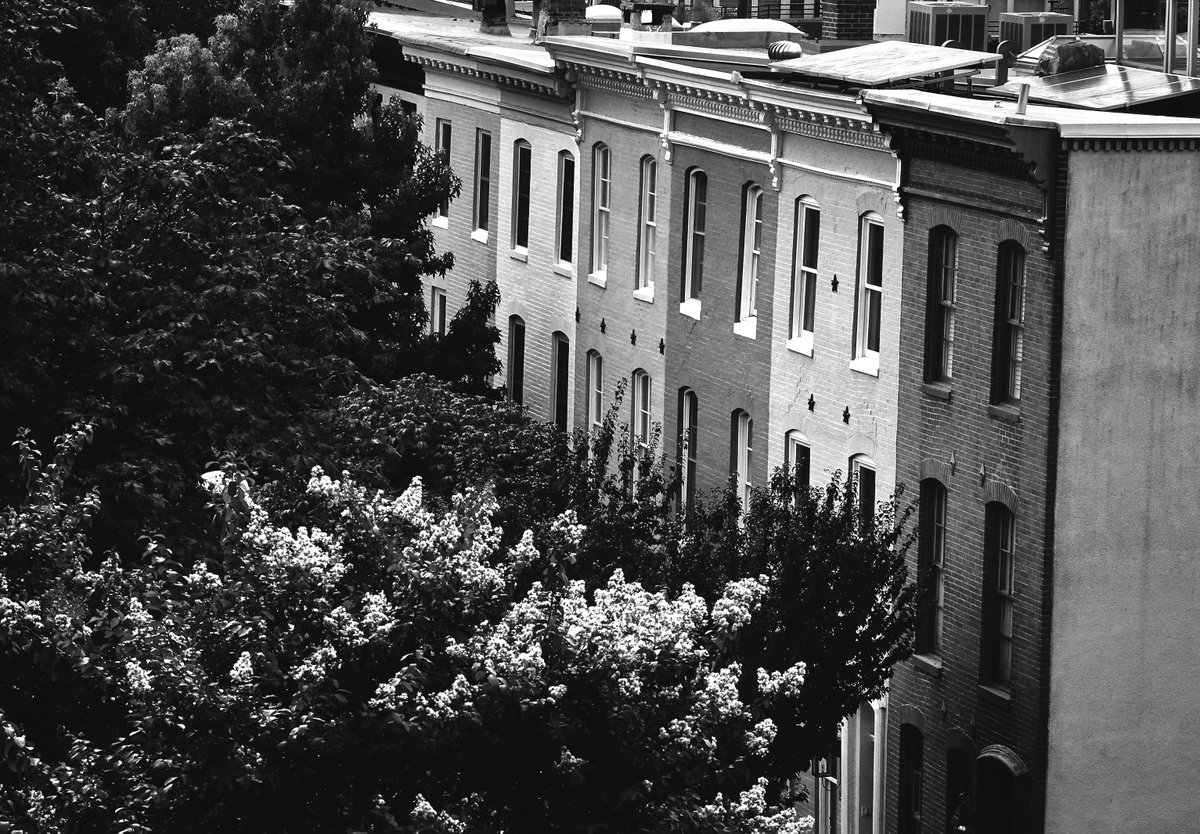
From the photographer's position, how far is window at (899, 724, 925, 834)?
3188 centimetres

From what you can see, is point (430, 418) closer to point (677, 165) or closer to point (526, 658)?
point (677, 165)

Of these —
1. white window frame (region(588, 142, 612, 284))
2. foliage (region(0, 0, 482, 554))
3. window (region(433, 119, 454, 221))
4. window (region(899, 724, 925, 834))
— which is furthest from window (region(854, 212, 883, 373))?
window (region(433, 119, 454, 221))

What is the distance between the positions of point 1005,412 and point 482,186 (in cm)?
2368

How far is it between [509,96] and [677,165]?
31.5 feet

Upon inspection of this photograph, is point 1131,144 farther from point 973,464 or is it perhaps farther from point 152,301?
point 152,301

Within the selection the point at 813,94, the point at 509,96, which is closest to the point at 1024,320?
the point at 813,94

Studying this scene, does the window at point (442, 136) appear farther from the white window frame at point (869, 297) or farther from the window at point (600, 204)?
the white window frame at point (869, 297)

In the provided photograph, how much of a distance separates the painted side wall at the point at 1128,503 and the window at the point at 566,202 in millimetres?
18890

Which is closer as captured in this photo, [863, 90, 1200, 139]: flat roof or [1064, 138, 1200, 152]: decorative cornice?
[863, 90, 1200, 139]: flat roof

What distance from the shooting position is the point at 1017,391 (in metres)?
29.3

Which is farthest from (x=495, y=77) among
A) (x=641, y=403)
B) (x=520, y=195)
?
(x=641, y=403)

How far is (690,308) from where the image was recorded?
39312 millimetres

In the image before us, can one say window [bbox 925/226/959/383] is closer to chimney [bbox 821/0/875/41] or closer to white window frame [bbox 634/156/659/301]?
white window frame [bbox 634/156/659/301]

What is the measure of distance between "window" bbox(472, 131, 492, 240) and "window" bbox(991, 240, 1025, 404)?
22556mm
